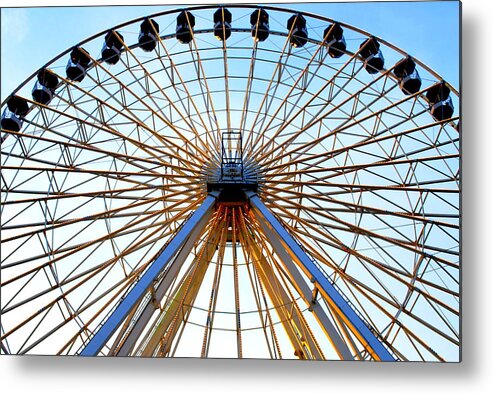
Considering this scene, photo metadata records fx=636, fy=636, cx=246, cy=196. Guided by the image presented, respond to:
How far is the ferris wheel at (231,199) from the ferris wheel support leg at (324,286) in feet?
0.10

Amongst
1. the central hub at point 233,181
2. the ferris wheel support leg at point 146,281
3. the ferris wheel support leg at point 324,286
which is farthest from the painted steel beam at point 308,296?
the ferris wheel support leg at point 146,281

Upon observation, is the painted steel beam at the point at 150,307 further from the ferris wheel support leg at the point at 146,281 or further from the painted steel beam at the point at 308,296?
the painted steel beam at the point at 308,296

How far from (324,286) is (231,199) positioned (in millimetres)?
3005

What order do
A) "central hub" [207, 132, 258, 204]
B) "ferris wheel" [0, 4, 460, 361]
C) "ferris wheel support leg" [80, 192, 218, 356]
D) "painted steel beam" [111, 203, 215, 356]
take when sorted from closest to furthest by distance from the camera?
"ferris wheel support leg" [80, 192, 218, 356] → "painted steel beam" [111, 203, 215, 356] → "ferris wheel" [0, 4, 460, 361] → "central hub" [207, 132, 258, 204]

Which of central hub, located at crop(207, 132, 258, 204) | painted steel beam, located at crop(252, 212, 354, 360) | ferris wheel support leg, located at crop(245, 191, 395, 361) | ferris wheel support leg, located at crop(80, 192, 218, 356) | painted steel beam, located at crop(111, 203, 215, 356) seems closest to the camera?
ferris wheel support leg, located at crop(80, 192, 218, 356)

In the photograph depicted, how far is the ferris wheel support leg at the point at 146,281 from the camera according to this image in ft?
25.3

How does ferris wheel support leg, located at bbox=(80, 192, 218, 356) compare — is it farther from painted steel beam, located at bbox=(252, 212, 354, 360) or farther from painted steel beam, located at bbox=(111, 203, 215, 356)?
painted steel beam, located at bbox=(252, 212, 354, 360)

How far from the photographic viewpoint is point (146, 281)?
8484 millimetres

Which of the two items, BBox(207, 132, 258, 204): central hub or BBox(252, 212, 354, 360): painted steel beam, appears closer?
BBox(252, 212, 354, 360): painted steel beam

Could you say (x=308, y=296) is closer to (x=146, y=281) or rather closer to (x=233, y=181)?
(x=146, y=281)

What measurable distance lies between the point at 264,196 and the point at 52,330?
13.8ft

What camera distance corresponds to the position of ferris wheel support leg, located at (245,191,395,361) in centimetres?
782

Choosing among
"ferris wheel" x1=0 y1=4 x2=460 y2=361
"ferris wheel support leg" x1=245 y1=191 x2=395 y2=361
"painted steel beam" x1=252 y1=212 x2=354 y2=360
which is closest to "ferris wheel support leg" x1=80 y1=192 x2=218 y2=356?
"ferris wheel" x1=0 y1=4 x2=460 y2=361

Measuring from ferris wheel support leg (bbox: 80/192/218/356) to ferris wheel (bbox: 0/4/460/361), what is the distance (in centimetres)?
3
